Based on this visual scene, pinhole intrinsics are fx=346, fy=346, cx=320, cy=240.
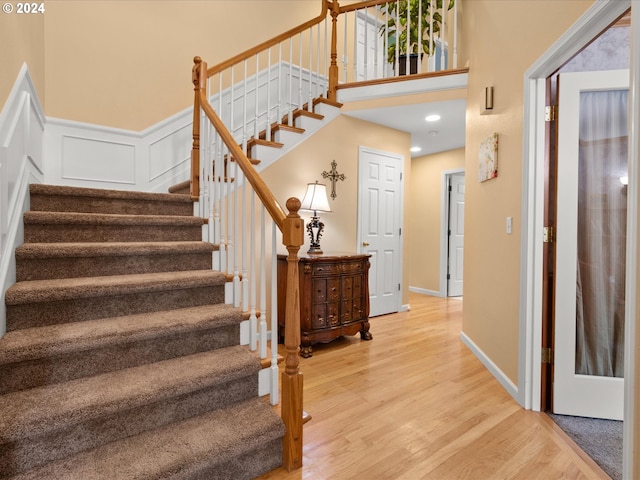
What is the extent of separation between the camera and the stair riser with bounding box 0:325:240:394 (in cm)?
137

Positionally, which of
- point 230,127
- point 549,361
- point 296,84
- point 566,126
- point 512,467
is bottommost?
point 512,467

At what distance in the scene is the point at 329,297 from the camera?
3.19 meters

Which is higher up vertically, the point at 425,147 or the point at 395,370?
the point at 425,147

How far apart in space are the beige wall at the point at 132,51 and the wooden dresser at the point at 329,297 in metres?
2.00

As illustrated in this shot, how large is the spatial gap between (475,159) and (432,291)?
3.16 metres

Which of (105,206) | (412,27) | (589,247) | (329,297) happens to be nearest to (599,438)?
(589,247)

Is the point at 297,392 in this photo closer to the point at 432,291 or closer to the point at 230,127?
the point at 230,127

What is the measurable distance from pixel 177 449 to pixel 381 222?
11.4 ft

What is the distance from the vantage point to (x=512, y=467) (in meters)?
1.60

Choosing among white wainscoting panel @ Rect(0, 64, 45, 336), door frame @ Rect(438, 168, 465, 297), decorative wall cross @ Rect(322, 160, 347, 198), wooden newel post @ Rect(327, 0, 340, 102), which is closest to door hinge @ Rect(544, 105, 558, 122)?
decorative wall cross @ Rect(322, 160, 347, 198)

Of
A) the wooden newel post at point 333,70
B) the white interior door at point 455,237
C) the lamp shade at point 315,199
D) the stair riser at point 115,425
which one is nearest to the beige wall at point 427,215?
the white interior door at point 455,237

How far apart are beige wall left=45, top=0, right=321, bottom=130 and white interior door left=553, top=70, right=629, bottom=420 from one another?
128 inches

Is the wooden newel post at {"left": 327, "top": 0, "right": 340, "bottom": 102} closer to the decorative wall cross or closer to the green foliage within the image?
the green foliage

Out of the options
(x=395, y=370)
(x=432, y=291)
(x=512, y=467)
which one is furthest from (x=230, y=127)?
(x=432, y=291)
